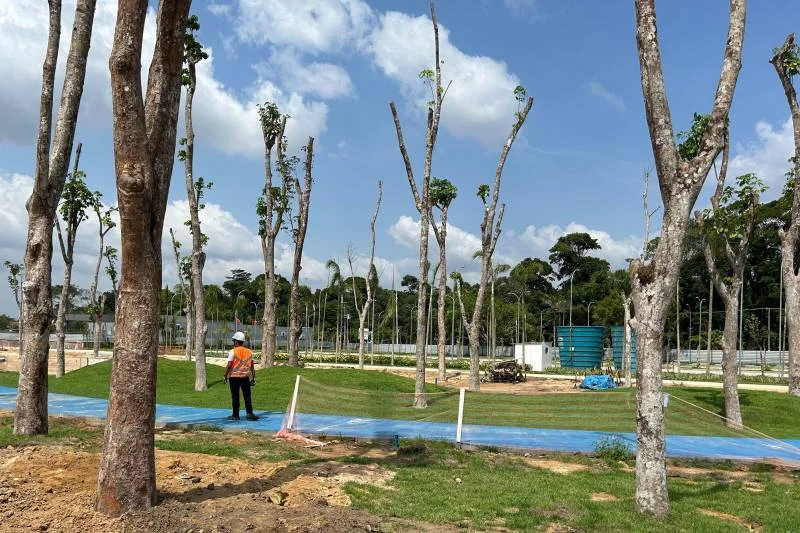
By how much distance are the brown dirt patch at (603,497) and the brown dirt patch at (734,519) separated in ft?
2.83

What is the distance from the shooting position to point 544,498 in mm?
7043

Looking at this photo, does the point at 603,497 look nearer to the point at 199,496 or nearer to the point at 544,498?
the point at 544,498

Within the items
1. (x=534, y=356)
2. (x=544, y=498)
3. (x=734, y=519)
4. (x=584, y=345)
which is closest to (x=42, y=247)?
(x=544, y=498)

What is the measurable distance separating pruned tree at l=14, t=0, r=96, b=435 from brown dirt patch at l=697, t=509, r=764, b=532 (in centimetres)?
868

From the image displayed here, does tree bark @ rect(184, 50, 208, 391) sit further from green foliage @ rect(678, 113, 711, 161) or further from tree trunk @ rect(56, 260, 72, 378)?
green foliage @ rect(678, 113, 711, 161)

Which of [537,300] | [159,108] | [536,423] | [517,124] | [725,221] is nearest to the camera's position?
[159,108]

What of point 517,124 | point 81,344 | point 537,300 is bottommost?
point 81,344

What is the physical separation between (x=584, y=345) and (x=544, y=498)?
107 feet

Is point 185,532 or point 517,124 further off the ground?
point 517,124

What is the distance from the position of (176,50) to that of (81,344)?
62900 mm

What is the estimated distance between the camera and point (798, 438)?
13367 millimetres

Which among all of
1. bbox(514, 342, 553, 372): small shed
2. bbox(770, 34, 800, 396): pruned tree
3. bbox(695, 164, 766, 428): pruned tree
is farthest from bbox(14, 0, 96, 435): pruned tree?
bbox(514, 342, 553, 372): small shed

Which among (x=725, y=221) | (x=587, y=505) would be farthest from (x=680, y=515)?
(x=725, y=221)

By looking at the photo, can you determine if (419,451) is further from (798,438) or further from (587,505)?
(798,438)
